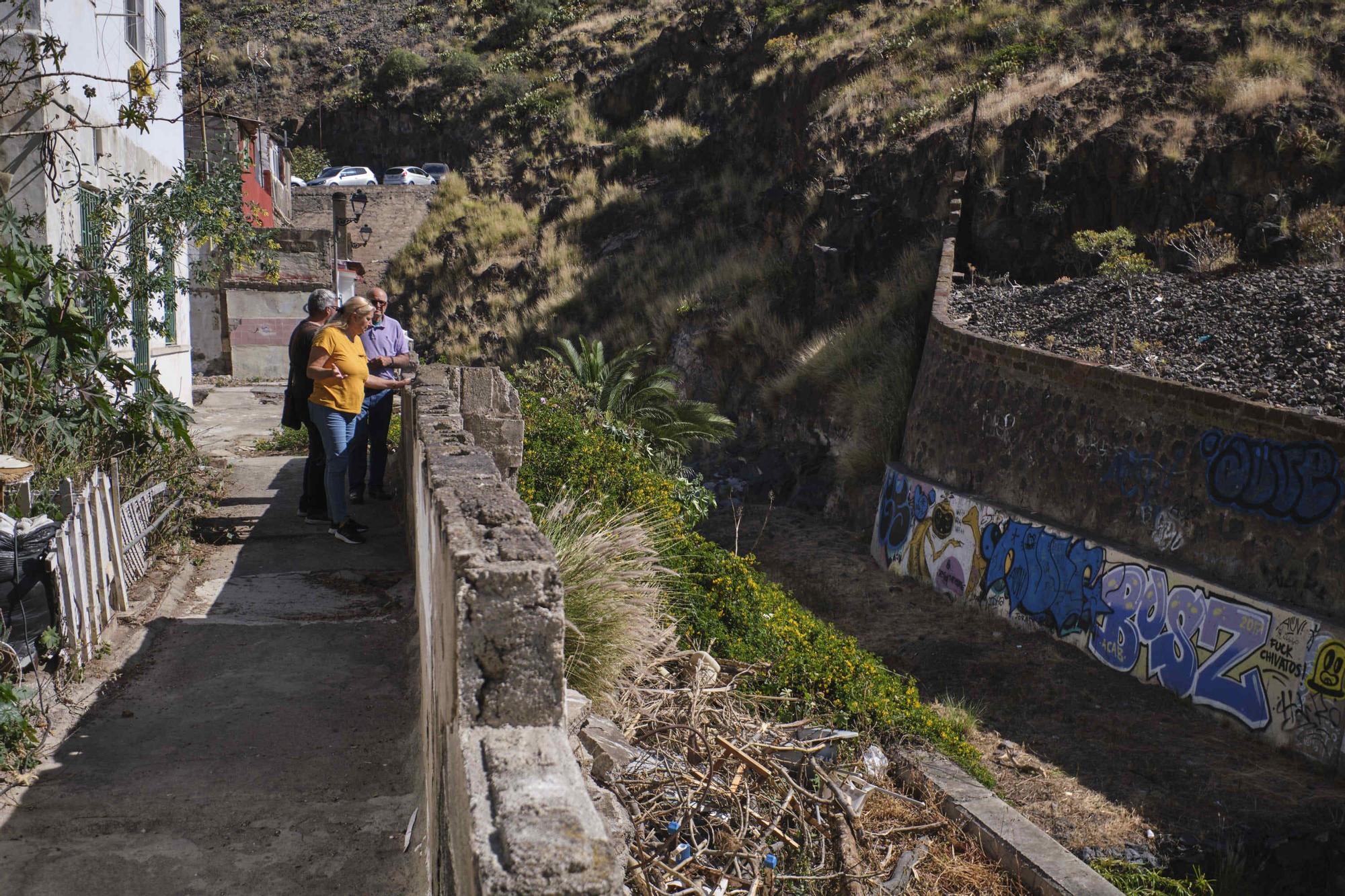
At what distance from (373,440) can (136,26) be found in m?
5.28

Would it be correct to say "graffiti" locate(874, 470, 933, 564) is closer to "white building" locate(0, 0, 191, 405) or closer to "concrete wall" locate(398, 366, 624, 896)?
"white building" locate(0, 0, 191, 405)

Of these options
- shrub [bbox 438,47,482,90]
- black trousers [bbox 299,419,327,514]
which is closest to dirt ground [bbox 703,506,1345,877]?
black trousers [bbox 299,419,327,514]

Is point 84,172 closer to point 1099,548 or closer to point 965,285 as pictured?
point 1099,548

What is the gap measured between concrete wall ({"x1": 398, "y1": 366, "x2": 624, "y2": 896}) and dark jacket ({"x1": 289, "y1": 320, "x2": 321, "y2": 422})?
156 inches

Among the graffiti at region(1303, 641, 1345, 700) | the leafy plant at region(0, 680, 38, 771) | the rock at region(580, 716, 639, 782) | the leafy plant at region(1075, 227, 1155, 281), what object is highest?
the leafy plant at region(1075, 227, 1155, 281)

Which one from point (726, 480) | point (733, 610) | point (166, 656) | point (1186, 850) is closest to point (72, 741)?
point (166, 656)

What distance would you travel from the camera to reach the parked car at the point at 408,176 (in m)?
38.0

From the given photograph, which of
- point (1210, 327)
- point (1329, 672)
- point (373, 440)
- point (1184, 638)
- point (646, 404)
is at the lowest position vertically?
point (1184, 638)

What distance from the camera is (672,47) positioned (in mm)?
36938

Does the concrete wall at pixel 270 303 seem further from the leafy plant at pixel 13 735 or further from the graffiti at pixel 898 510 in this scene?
the leafy plant at pixel 13 735

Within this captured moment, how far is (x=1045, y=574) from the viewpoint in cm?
1080

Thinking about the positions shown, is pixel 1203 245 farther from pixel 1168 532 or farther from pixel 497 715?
pixel 497 715

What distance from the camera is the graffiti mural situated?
8.08m

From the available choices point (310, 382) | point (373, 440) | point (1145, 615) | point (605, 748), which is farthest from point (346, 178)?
point (605, 748)
